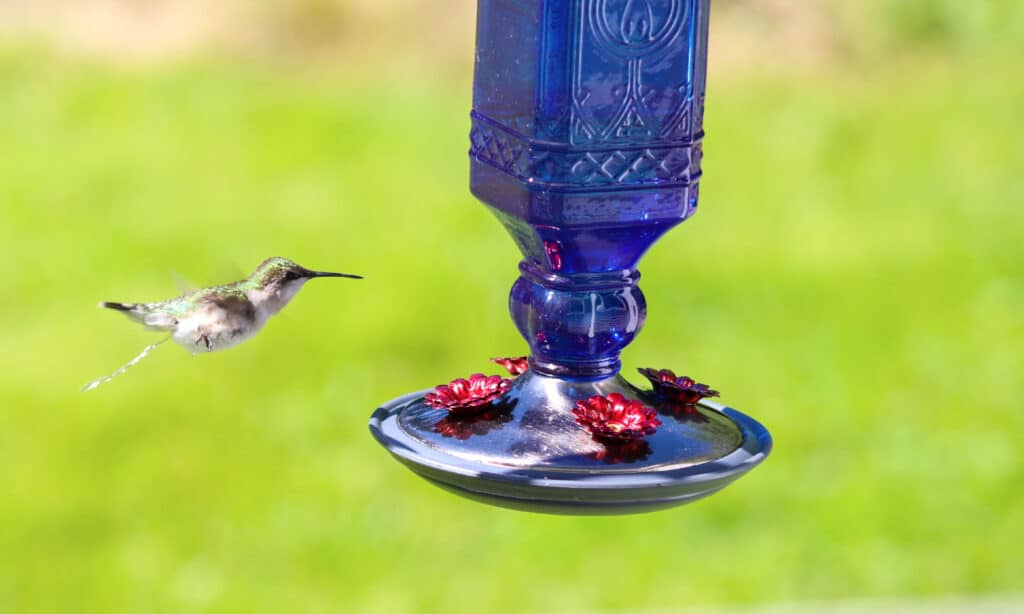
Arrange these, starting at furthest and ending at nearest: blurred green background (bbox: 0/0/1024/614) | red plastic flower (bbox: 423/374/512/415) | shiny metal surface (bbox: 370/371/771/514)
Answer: blurred green background (bbox: 0/0/1024/614), red plastic flower (bbox: 423/374/512/415), shiny metal surface (bbox: 370/371/771/514)

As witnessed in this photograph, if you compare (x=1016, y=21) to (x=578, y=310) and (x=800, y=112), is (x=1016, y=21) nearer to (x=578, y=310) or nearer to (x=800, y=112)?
(x=800, y=112)

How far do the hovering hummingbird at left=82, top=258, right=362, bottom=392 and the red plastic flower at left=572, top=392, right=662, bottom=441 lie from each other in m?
0.41

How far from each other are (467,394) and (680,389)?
298 millimetres

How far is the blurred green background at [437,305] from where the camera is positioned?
5.83 metres

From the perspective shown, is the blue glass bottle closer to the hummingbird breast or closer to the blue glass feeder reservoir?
the blue glass feeder reservoir

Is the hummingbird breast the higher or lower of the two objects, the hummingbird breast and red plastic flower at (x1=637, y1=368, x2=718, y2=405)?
the higher

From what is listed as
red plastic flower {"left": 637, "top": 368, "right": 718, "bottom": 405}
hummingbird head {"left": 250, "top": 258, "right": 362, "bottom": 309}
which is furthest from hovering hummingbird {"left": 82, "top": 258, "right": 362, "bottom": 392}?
red plastic flower {"left": 637, "top": 368, "right": 718, "bottom": 405}

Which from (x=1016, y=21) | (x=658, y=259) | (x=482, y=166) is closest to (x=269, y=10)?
(x=658, y=259)

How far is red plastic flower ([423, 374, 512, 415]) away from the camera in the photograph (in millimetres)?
2102

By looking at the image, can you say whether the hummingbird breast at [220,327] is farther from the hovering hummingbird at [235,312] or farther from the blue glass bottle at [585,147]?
the blue glass bottle at [585,147]

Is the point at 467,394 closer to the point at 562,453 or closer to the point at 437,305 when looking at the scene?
the point at 562,453

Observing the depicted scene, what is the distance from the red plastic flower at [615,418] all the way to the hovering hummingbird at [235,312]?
41 centimetres

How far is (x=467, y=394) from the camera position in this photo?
2.11 metres

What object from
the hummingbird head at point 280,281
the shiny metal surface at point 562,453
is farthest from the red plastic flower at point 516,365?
the hummingbird head at point 280,281
